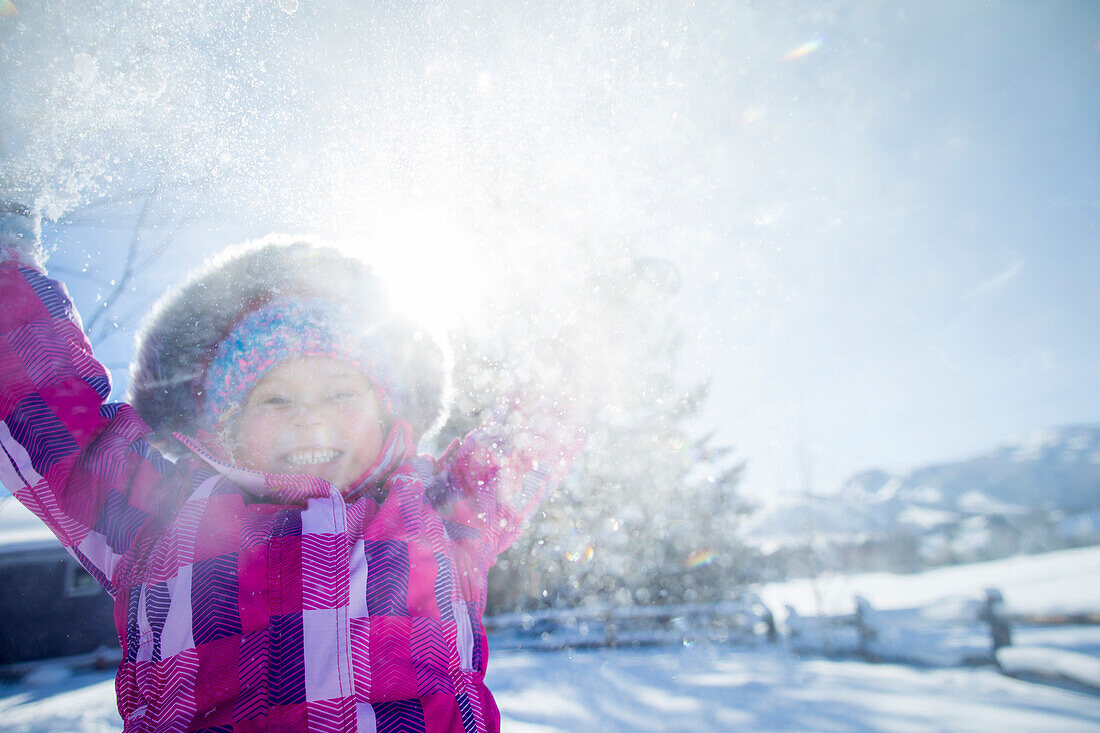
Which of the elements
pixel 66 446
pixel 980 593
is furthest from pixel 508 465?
pixel 980 593

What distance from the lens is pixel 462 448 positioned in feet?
4.88

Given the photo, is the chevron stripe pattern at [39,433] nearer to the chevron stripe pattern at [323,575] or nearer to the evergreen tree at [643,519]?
the chevron stripe pattern at [323,575]

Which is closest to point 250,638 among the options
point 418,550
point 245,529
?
point 245,529

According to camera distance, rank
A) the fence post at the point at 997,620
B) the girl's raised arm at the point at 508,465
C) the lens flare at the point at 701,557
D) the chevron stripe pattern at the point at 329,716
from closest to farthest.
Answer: the chevron stripe pattern at the point at 329,716 < the girl's raised arm at the point at 508,465 < the fence post at the point at 997,620 < the lens flare at the point at 701,557

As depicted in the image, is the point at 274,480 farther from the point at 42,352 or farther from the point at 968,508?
the point at 968,508

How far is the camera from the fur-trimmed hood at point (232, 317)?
4.68ft

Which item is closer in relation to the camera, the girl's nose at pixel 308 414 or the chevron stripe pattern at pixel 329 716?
the chevron stripe pattern at pixel 329 716

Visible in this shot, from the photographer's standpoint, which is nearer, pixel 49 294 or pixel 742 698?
pixel 49 294

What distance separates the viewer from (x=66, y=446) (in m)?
1.07

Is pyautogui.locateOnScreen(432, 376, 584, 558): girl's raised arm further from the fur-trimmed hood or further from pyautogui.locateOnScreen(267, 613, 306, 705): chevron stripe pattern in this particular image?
pyautogui.locateOnScreen(267, 613, 306, 705): chevron stripe pattern

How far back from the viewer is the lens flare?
8.34 m

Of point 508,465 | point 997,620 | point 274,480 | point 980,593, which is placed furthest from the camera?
point 980,593

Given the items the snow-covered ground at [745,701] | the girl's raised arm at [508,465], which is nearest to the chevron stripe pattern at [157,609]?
the girl's raised arm at [508,465]

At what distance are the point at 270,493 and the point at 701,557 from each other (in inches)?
331
